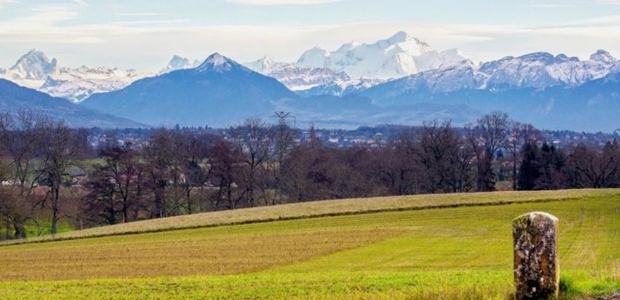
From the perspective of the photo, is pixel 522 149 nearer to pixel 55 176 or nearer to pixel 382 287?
pixel 55 176

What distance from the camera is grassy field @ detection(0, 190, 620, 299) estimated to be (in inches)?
921

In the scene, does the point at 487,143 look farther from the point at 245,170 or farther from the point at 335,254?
the point at 335,254

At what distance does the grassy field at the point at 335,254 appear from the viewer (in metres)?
23.4

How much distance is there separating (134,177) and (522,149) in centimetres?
4798

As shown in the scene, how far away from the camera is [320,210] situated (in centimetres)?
6556

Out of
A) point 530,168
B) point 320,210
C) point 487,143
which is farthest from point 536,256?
point 487,143

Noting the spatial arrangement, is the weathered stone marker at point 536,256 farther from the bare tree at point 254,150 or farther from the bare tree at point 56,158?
the bare tree at point 254,150

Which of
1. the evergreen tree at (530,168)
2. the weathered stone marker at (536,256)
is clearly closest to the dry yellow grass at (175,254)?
the weathered stone marker at (536,256)

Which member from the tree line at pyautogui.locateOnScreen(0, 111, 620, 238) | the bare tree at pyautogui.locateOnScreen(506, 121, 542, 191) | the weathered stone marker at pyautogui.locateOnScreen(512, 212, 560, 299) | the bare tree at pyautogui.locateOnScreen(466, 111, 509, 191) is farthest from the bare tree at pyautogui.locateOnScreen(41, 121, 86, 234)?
the weathered stone marker at pyautogui.locateOnScreen(512, 212, 560, 299)

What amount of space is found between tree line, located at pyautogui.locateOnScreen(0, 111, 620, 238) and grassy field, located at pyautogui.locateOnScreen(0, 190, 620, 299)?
20513mm

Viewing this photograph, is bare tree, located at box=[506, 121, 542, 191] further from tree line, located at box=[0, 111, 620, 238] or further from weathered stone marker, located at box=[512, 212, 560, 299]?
weathered stone marker, located at box=[512, 212, 560, 299]

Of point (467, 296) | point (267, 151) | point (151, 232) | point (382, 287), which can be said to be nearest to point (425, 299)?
point (467, 296)

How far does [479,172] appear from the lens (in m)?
101

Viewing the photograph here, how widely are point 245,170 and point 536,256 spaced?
81.3m
